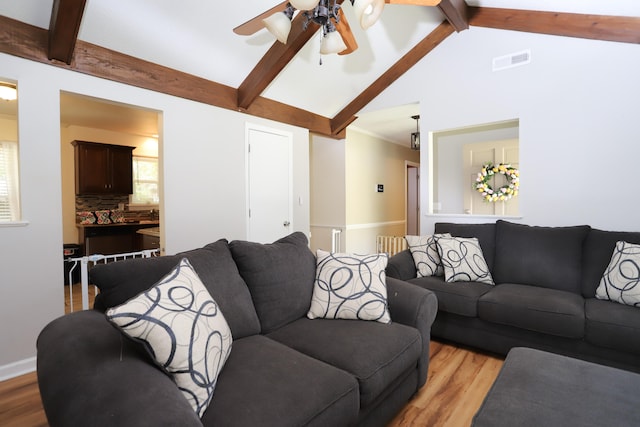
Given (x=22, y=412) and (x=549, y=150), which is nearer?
(x=22, y=412)

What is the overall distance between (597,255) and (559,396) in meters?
1.89

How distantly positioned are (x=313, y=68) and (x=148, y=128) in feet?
11.9

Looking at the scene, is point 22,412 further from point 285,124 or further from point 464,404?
point 285,124

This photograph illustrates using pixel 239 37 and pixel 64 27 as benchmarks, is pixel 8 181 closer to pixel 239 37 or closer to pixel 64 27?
pixel 64 27

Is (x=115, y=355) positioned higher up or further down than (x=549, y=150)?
further down

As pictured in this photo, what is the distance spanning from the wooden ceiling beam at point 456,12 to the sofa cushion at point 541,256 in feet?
7.08

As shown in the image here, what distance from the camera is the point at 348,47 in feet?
7.97

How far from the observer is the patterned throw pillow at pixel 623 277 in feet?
7.12

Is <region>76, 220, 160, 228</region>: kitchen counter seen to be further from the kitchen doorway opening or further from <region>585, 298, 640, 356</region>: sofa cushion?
<region>585, 298, 640, 356</region>: sofa cushion

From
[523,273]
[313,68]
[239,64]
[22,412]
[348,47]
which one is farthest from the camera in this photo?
[313,68]

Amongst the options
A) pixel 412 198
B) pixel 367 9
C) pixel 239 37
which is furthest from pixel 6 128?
pixel 412 198

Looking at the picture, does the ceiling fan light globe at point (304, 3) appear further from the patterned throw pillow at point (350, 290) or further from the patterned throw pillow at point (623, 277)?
the patterned throw pillow at point (623, 277)

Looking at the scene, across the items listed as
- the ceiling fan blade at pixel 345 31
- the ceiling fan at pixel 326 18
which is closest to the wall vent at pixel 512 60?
the ceiling fan at pixel 326 18

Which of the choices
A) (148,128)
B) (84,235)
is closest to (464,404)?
→ (84,235)
